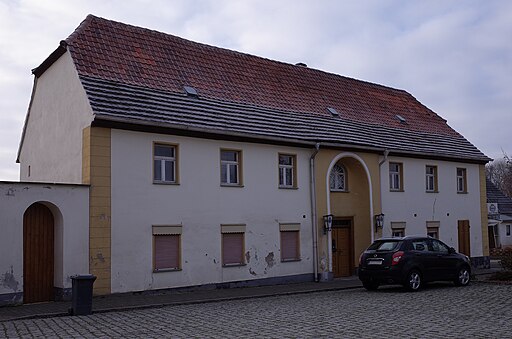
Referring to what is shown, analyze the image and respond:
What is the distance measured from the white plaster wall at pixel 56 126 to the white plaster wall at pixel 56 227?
4.63ft

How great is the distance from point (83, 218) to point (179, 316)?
16.4ft

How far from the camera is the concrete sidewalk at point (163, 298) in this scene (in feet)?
49.5

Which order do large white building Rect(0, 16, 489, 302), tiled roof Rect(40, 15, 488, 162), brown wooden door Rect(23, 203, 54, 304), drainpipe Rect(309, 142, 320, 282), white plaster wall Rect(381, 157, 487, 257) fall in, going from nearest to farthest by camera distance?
A: 1. brown wooden door Rect(23, 203, 54, 304)
2. large white building Rect(0, 16, 489, 302)
3. tiled roof Rect(40, 15, 488, 162)
4. drainpipe Rect(309, 142, 320, 282)
5. white plaster wall Rect(381, 157, 487, 257)

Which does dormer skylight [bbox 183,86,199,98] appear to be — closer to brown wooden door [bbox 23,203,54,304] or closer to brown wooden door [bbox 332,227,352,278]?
brown wooden door [bbox 23,203,54,304]

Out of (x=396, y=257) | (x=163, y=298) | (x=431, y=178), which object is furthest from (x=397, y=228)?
(x=163, y=298)

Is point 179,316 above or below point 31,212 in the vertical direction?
below

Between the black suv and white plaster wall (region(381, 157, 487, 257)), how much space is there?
5.95 m

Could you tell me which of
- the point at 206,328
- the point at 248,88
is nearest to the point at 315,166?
the point at 248,88

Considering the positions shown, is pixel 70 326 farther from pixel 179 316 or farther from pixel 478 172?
pixel 478 172

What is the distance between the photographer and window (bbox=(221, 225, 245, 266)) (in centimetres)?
2092

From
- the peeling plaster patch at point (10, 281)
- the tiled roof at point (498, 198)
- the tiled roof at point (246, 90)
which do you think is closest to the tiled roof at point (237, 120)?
the tiled roof at point (246, 90)

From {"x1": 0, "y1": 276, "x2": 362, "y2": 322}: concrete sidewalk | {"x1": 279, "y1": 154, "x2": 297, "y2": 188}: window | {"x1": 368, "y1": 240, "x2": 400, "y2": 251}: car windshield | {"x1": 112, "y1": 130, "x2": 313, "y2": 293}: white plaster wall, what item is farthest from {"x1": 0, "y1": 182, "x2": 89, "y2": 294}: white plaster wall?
{"x1": 368, "y1": 240, "x2": 400, "y2": 251}: car windshield

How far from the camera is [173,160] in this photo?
20.0m

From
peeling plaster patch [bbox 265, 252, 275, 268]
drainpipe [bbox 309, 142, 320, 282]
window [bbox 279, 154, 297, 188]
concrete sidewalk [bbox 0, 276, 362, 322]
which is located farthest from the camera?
drainpipe [bbox 309, 142, 320, 282]
